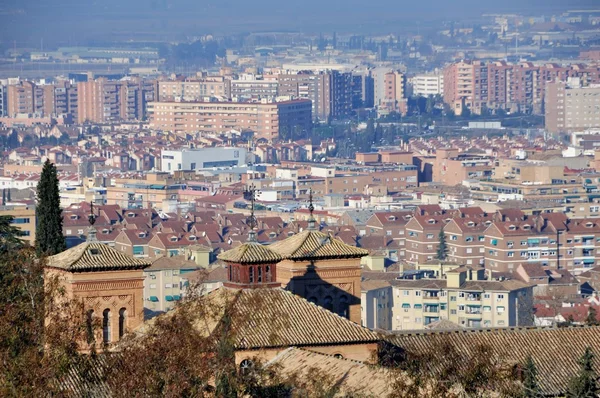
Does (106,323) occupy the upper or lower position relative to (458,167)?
lower

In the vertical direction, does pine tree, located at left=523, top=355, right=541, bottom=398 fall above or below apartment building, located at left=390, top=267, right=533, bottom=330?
above

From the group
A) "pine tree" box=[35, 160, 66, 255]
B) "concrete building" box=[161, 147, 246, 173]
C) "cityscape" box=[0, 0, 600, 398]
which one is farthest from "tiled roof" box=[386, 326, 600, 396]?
"concrete building" box=[161, 147, 246, 173]

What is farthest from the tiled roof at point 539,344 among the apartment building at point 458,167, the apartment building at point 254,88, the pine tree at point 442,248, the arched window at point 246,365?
the apartment building at point 254,88

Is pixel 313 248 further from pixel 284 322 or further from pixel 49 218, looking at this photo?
pixel 49 218

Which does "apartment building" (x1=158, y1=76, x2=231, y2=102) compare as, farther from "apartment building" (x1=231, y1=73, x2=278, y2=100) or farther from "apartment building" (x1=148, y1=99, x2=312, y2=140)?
"apartment building" (x1=148, y1=99, x2=312, y2=140)

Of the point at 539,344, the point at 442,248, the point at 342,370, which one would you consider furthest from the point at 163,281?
the point at 342,370

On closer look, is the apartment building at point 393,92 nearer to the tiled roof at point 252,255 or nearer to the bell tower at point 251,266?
the tiled roof at point 252,255

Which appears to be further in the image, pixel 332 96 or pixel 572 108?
pixel 332 96
